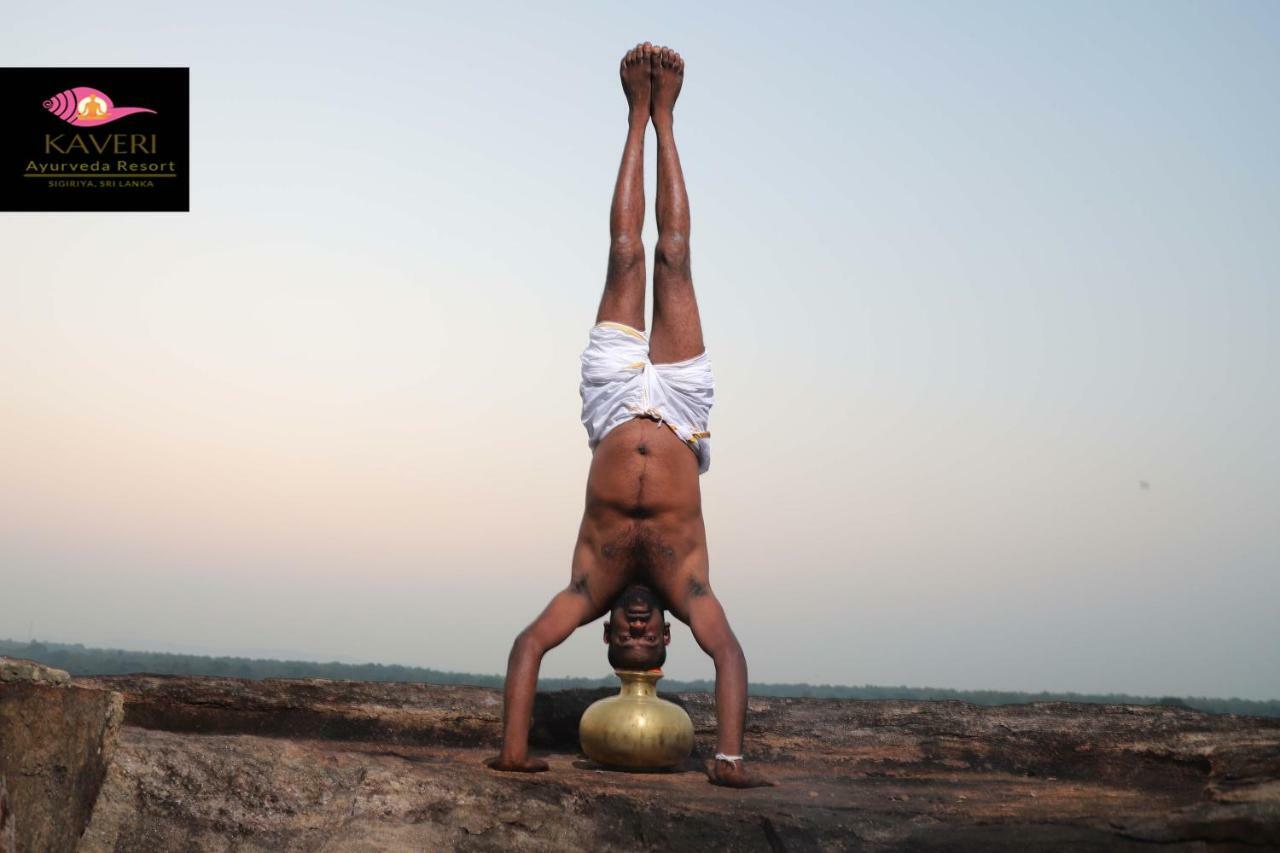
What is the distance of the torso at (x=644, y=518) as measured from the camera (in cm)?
750

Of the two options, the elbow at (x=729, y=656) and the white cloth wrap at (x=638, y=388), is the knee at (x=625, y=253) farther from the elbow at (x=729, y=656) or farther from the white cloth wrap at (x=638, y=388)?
the elbow at (x=729, y=656)

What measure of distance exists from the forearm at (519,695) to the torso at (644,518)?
538 millimetres

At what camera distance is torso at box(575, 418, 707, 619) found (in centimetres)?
750

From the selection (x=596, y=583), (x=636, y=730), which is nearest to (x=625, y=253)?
(x=596, y=583)

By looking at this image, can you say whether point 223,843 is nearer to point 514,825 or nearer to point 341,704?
point 514,825

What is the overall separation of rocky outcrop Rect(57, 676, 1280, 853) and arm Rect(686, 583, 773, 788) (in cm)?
15

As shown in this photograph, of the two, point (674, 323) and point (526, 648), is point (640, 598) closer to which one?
point (526, 648)

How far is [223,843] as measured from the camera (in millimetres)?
5375

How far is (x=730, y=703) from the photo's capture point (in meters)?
7.02

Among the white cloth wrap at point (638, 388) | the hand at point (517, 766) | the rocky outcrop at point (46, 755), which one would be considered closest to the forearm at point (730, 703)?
the hand at point (517, 766)

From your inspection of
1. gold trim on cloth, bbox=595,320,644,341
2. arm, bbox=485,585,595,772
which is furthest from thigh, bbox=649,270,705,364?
arm, bbox=485,585,595,772

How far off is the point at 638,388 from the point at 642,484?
592 millimetres

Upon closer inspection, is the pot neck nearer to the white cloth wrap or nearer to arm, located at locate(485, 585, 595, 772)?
arm, located at locate(485, 585, 595, 772)

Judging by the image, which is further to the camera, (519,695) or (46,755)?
(519,695)
